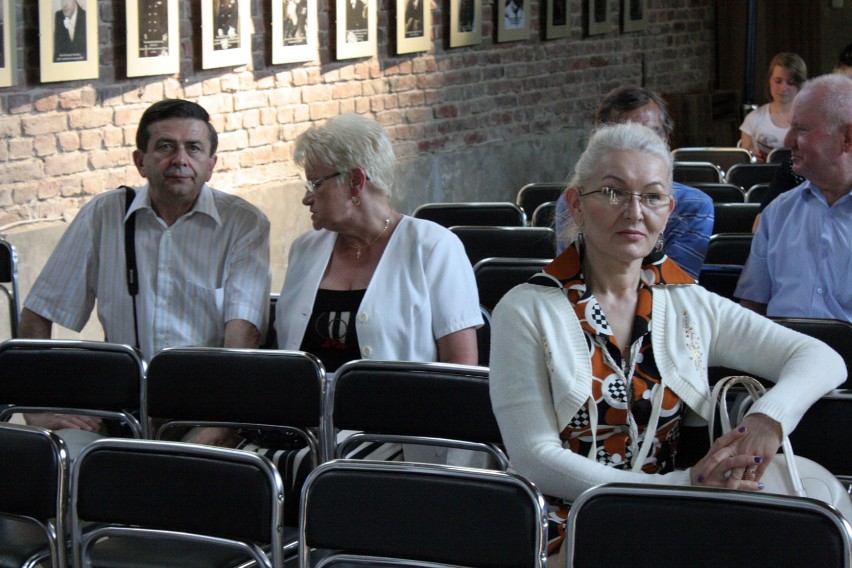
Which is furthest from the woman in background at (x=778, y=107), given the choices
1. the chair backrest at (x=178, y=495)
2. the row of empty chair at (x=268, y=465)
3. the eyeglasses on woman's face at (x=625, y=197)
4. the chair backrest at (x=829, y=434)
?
the chair backrest at (x=178, y=495)

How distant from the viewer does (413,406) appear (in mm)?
3318

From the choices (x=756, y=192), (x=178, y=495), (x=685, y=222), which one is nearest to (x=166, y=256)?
(x=178, y=495)

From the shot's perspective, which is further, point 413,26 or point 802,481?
point 413,26

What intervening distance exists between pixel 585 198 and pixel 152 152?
1.84 meters

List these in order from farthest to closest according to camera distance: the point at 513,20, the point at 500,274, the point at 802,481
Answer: the point at 513,20
the point at 500,274
the point at 802,481

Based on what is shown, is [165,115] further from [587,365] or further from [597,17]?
[597,17]

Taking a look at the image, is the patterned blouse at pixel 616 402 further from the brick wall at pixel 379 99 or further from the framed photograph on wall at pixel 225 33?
the framed photograph on wall at pixel 225 33

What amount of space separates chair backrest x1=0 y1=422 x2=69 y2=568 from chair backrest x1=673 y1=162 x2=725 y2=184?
4901mm

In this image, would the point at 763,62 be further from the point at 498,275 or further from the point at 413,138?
the point at 498,275

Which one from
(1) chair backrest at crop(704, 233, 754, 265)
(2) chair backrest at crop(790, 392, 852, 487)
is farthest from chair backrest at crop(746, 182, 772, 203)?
(2) chair backrest at crop(790, 392, 852, 487)

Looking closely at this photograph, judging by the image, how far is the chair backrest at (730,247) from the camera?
4.82 metres

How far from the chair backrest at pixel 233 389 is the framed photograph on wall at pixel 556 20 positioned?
7.94 meters

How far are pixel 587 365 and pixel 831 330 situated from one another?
98 centimetres

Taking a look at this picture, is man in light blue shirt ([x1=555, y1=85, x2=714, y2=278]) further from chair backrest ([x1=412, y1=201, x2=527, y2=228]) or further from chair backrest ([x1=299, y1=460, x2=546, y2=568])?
chair backrest ([x1=299, y1=460, x2=546, y2=568])
